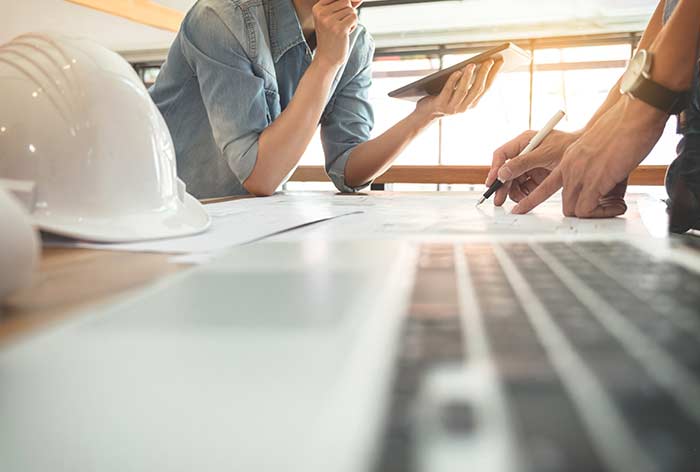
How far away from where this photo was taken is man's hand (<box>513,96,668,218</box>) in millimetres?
628

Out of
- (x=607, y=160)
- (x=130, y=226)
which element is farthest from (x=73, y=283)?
(x=607, y=160)

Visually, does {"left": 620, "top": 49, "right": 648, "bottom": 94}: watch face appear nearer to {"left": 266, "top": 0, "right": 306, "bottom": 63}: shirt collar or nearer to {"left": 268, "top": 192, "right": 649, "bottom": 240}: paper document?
{"left": 268, "top": 192, "right": 649, "bottom": 240}: paper document

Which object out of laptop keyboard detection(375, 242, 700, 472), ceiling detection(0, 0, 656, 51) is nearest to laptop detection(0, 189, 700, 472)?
laptop keyboard detection(375, 242, 700, 472)

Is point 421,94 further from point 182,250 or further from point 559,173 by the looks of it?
point 182,250

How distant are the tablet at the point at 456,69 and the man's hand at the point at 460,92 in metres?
0.01

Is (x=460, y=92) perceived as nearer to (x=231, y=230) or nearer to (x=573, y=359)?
(x=231, y=230)

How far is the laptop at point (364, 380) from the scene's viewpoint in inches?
4.9

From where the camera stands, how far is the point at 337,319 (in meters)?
0.23

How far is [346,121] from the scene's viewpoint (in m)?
1.46

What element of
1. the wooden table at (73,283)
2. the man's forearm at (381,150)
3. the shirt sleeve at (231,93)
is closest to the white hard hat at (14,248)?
the wooden table at (73,283)

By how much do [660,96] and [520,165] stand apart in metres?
0.27

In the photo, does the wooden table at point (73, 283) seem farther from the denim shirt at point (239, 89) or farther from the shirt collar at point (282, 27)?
the shirt collar at point (282, 27)

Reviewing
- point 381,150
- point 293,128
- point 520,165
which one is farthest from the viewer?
point 381,150

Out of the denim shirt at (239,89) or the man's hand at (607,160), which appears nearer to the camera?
the man's hand at (607,160)
